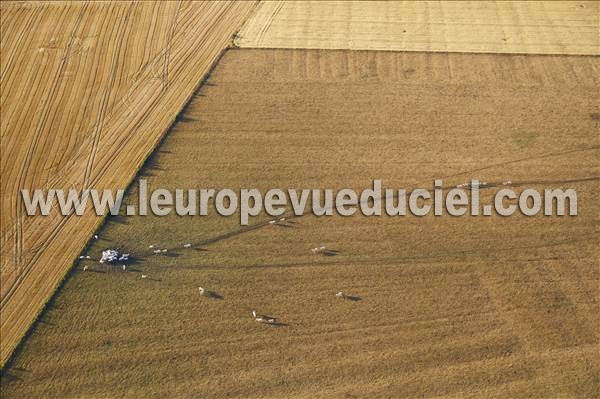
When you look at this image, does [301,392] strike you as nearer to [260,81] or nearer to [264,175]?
[264,175]

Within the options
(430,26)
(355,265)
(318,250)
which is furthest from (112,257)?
(430,26)

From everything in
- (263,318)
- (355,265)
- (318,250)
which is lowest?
(263,318)

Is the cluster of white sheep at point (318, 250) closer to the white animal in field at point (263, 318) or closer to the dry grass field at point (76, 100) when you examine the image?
the white animal in field at point (263, 318)

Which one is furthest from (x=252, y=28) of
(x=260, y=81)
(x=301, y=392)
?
(x=301, y=392)

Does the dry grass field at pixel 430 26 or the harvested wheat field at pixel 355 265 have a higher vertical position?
the dry grass field at pixel 430 26

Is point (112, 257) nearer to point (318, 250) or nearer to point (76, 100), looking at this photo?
point (318, 250)

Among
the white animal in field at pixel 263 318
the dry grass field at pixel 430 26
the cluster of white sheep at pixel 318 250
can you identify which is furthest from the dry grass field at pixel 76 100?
the cluster of white sheep at pixel 318 250

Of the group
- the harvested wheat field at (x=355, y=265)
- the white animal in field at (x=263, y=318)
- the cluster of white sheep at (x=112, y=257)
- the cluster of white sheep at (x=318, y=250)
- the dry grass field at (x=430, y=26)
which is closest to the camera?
the harvested wheat field at (x=355, y=265)
